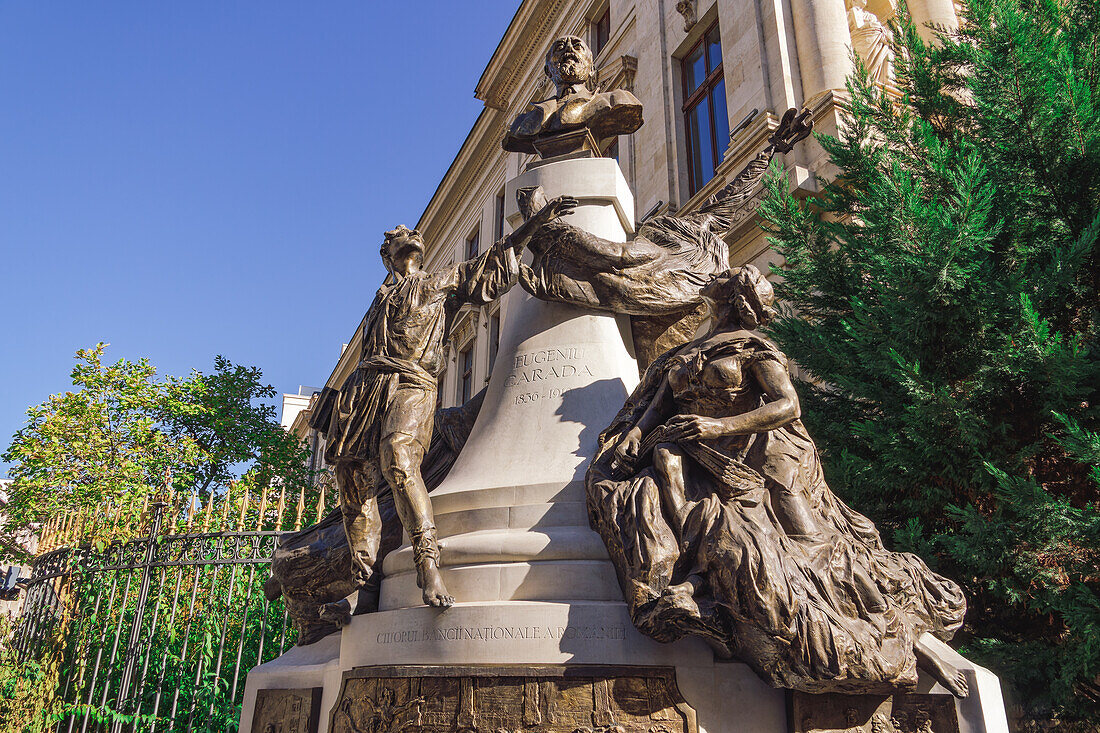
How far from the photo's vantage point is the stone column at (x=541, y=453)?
3.79 m

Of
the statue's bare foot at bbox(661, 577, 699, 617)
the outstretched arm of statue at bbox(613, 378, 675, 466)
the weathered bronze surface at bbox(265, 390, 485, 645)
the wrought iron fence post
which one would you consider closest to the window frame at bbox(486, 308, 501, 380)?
the wrought iron fence post

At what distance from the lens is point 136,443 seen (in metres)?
18.4

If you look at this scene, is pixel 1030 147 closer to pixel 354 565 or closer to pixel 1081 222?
pixel 1081 222

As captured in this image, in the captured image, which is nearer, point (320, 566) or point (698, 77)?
point (320, 566)

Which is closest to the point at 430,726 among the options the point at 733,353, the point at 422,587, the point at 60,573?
the point at 422,587

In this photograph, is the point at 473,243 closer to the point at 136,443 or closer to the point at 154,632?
the point at 136,443

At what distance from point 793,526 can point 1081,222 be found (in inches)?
157

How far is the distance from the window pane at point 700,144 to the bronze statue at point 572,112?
893 centimetres

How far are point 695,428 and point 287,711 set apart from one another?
9.10ft

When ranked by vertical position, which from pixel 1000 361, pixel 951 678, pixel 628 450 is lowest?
pixel 951 678

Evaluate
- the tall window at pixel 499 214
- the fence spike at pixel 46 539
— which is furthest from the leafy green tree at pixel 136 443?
the tall window at pixel 499 214

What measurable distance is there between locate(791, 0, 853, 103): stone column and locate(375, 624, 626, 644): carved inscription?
11.1 metres

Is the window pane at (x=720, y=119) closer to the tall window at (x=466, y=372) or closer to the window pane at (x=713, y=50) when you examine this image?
the window pane at (x=713, y=50)

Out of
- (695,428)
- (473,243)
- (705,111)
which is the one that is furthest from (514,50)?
(695,428)
